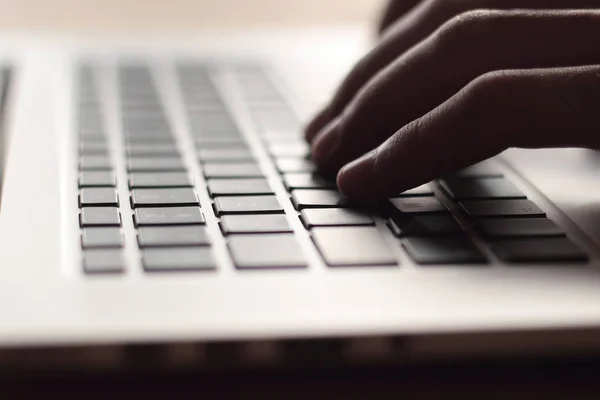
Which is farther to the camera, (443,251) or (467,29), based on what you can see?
(467,29)

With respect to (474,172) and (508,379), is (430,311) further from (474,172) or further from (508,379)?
(474,172)

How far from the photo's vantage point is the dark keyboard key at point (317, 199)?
434 millimetres

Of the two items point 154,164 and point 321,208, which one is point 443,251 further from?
point 154,164

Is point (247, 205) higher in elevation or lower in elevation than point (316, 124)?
lower

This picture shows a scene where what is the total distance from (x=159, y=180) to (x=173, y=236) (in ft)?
0.29

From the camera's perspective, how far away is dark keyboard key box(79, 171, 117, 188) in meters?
0.45

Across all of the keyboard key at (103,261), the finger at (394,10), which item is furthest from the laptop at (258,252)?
the finger at (394,10)

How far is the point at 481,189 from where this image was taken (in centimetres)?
46

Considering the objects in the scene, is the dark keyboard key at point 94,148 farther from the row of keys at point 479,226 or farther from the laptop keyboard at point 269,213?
the row of keys at point 479,226

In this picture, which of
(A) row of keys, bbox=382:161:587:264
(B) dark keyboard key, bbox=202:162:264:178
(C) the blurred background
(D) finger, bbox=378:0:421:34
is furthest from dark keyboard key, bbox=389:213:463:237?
(C) the blurred background

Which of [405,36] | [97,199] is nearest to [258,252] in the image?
[97,199]

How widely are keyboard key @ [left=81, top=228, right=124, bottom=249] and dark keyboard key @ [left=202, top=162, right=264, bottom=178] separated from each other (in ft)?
0.33

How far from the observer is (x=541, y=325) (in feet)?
1.05

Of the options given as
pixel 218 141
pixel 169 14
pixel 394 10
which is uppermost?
pixel 169 14
